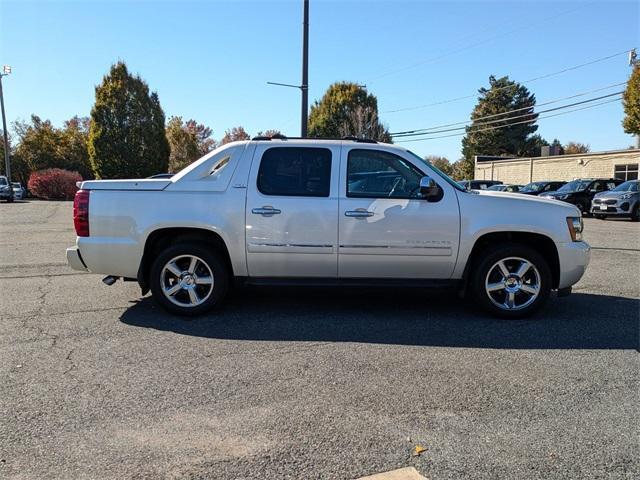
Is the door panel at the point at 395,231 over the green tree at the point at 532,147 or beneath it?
beneath

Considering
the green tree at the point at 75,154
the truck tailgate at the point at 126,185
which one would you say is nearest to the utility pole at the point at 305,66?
the truck tailgate at the point at 126,185

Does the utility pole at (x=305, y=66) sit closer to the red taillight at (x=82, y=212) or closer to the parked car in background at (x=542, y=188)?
the red taillight at (x=82, y=212)

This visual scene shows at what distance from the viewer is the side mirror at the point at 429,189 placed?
5246 mm

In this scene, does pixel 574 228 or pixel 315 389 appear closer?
pixel 315 389

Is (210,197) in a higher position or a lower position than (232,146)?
lower

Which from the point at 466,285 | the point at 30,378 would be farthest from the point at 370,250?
the point at 30,378

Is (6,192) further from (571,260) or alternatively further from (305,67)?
(571,260)

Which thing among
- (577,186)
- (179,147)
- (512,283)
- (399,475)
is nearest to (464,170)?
(179,147)

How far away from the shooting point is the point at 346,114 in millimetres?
38969

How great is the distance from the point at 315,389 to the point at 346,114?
121 ft

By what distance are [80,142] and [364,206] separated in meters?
50.5

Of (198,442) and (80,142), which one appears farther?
(80,142)

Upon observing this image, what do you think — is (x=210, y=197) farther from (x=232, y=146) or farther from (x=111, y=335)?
(x=111, y=335)

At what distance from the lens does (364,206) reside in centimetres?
539
